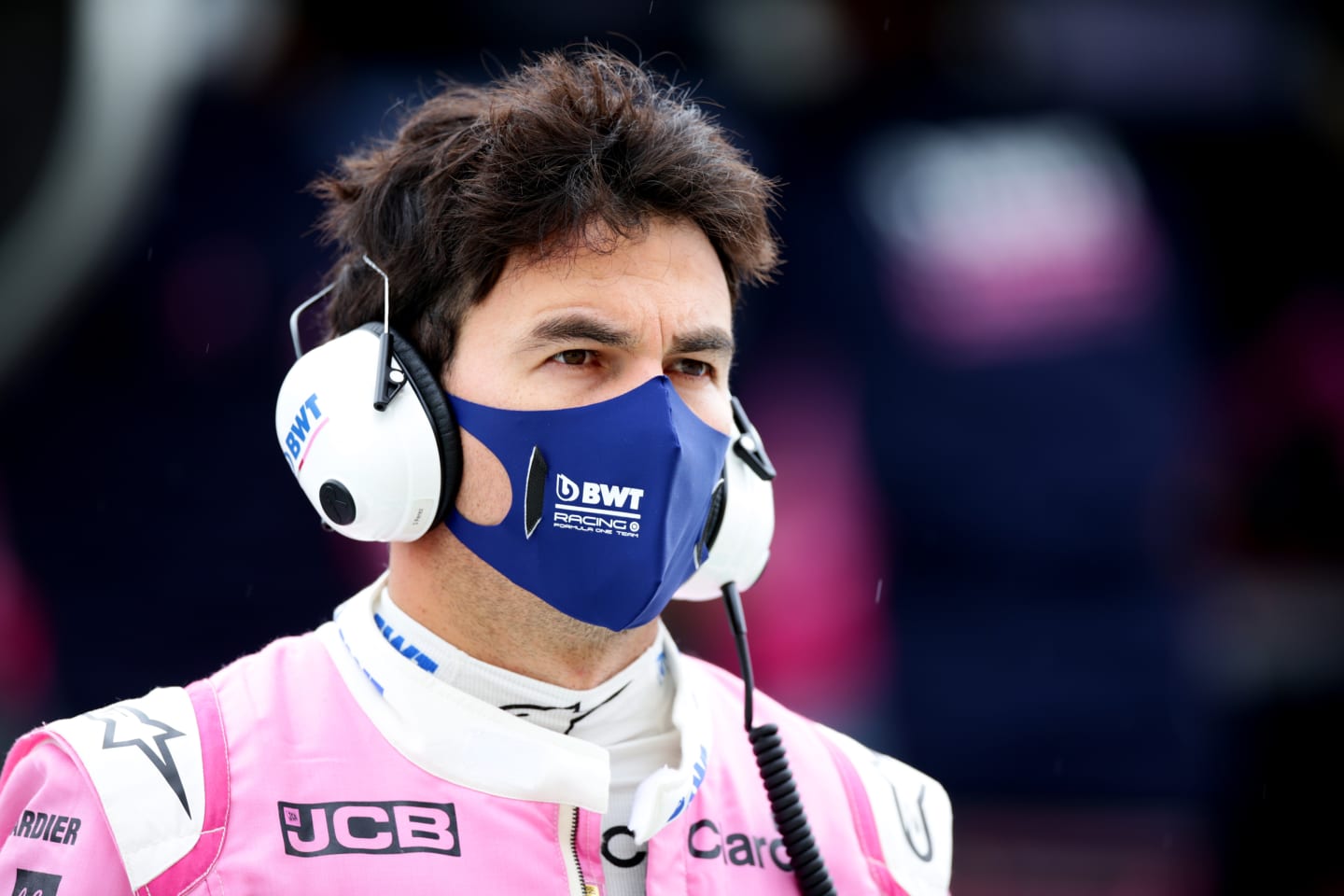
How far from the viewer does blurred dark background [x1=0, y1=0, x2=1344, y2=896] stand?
477 centimetres

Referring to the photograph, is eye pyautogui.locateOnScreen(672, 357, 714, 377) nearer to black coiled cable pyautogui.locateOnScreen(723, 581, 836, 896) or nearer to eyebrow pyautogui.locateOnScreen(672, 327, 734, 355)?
eyebrow pyautogui.locateOnScreen(672, 327, 734, 355)

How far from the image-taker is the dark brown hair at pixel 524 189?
6.63 ft

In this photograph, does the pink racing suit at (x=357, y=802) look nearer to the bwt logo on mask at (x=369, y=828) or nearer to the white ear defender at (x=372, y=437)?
the bwt logo on mask at (x=369, y=828)

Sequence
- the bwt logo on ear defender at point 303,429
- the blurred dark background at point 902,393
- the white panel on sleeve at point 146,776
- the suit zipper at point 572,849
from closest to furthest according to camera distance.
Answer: the white panel on sleeve at point 146,776
the suit zipper at point 572,849
the bwt logo on ear defender at point 303,429
the blurred dark background at point 902,393

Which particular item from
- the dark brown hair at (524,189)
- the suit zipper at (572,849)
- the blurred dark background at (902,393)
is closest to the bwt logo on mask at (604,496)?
the dark brown hair at (524,189)

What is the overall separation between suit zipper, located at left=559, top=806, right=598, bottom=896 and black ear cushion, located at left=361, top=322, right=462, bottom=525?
1.38 feet

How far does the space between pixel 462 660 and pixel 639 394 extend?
42cm

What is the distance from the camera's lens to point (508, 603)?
2.00 meters

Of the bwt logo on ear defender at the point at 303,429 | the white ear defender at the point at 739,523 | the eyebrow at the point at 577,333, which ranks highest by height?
the eyebrow at the point at 577,333

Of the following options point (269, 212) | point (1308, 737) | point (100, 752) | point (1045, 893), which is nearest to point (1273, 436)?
point (1308, 737)

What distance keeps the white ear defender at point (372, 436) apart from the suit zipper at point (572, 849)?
1.36 ft

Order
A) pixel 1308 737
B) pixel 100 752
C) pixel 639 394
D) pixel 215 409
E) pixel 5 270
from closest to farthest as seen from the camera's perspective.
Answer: pixel 100 752 < pixel 639 394 < pixel 5 270 < pixel 215 409 < pixel 1308 737

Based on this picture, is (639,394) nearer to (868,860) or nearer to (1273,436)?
(868,860)

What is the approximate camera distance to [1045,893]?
17.2ft
